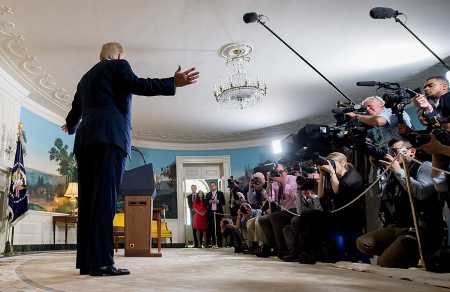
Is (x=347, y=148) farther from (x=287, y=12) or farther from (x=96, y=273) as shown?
(x=96, y=273)

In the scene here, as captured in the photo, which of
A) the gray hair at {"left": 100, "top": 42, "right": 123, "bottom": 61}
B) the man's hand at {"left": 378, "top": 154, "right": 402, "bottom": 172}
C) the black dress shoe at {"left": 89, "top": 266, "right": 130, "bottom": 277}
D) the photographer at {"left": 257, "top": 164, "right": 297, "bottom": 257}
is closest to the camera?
the black dress shoe at {"left": 89, "top": 266, "right": 130, "bottom": 277}

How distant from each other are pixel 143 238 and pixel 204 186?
7614 mm

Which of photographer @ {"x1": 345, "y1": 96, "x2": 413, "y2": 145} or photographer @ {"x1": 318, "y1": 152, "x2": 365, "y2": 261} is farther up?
photographer @ {"x1": 345, "y1": 96, "x2": 413, "y2": 145}

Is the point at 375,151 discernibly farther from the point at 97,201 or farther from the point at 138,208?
the point at 138,208

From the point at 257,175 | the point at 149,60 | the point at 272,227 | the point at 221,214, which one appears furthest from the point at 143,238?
the point at 221,214

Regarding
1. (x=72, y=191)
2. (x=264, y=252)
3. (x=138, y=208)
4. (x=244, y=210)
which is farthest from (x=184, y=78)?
(x=72, y=191)

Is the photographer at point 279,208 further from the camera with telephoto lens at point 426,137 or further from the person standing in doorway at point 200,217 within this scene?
the person standing in doorway at point 200,217

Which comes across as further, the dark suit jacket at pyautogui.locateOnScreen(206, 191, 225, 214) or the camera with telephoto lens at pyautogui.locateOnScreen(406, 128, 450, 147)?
the dark suit jacket at pyautogui.locateOnScreen(206, 191, 225, 214)

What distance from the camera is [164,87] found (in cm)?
194

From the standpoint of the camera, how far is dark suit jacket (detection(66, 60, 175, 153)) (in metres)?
1.92

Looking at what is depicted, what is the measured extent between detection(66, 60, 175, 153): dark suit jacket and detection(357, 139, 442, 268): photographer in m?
1.60

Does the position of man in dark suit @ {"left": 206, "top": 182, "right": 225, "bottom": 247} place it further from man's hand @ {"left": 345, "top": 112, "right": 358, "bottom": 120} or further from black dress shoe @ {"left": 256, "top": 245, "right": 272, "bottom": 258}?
man's hand @ {"left": 345, "top": 112, "right": 358, "bottom": 120}

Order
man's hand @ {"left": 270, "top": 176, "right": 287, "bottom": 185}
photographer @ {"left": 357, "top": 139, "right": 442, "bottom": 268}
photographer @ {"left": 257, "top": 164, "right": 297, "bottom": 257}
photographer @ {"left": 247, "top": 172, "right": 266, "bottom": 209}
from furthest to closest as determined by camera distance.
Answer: photographer @ {"left": 247, "top": 172, "right": 266, "bottom": 209}, man's hand @ {"left": 270, "top": 176, "right": 287, "bottom": 185}, photographer @ {"left": 257, "top": 164, "right": 297, "bottom": 257}, photographer @ {"left": 357, "top": 139, "right": 442, "bottom": 268}

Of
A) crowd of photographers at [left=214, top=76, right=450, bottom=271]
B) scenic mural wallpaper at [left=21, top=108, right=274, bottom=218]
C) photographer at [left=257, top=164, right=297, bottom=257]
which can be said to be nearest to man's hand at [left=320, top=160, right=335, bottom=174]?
crowd of photographers at [left=214, top=76, right=450, bottom=271]
